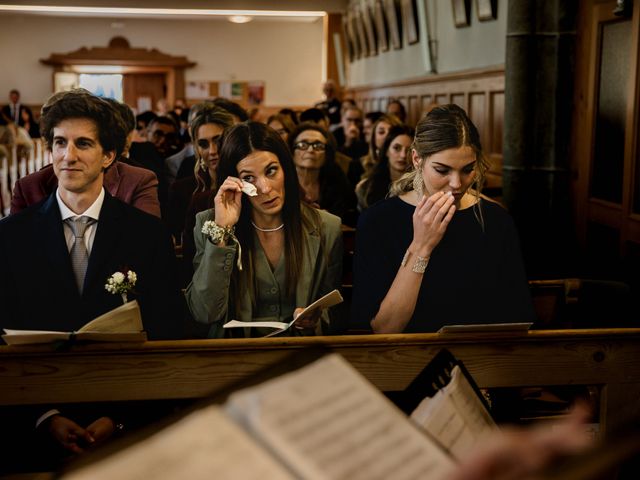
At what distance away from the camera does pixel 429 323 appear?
2986 millimetres

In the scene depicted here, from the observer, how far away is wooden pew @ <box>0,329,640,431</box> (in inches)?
101

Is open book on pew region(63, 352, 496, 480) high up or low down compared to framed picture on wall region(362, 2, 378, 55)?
down

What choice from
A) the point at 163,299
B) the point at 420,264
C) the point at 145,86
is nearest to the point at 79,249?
the point at 163,299

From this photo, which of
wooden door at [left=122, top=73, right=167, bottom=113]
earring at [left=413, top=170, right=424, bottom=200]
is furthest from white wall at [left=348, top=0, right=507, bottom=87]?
wooden door at [left=122, top=73, right=167, bottom=113]

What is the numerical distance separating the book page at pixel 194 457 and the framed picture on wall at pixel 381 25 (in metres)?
11.7

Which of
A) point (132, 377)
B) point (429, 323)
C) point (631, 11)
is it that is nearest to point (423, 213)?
point (429, 323)

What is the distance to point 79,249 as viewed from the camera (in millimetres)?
→ 3049

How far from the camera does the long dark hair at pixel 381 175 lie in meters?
5.50

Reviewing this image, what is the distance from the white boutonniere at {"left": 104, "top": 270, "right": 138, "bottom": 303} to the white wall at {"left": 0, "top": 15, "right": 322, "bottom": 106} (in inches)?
697

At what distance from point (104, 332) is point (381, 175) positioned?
3311 mm

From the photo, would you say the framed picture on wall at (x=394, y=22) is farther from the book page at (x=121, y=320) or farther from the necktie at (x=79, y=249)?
the book page at (x=121, y=320)

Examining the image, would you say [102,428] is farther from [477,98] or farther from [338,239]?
[477,98]

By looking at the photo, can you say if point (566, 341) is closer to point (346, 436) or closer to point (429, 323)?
point (429, 323)

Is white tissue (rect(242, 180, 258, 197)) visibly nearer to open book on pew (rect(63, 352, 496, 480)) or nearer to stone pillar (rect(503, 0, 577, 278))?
open book on pew (rect(63, 352, 496, 480))
